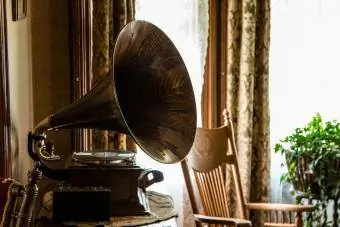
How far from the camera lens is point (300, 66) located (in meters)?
3.22

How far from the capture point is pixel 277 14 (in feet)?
10.5

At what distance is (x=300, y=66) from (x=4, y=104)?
2012 millimetres

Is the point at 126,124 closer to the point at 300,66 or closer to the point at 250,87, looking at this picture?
the point at 250,87

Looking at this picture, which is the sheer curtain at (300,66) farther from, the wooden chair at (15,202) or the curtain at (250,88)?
the wooden chair at (15,202)

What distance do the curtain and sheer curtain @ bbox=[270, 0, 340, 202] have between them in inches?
7.1

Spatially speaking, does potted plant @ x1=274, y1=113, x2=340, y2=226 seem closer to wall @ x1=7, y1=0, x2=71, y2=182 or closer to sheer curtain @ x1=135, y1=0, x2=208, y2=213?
sheer curtain @ x1=135, y1=0, x2=208, y2=213

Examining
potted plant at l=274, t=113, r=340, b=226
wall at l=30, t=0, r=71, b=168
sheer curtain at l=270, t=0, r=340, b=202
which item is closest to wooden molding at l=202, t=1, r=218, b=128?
sheer curtain at l=270, t=0, r=340, b=202

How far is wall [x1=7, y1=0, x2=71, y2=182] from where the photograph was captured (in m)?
1.88

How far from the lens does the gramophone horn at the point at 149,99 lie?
5.28ft

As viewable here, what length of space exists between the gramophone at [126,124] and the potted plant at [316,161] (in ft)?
3.63

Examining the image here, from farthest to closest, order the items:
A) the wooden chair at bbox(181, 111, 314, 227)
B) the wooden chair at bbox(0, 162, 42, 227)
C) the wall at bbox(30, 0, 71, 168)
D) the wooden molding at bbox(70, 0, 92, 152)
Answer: the wooden chair at bbox(181, 111, 314, 227) < the wooden molding at bbox(70, 0, 92, 152) < the wall at bbox(30, 0, 71, 168) < the wooden chair at bbox(0, 162, 42, 227)

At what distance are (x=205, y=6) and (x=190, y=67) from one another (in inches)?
14.2

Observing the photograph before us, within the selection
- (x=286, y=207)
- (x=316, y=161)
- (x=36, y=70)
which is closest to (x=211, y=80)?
(x=316, y=161)

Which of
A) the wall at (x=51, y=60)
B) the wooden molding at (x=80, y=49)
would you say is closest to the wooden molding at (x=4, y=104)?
the wall at (x=51, y=60)
